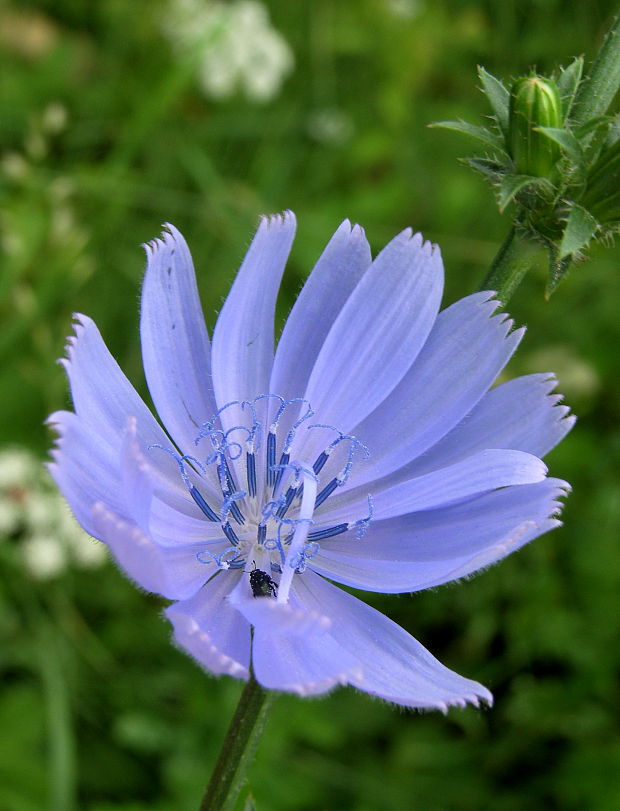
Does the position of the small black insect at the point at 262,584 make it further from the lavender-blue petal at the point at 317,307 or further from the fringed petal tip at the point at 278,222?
the fringed petal tip at the point at 278,222

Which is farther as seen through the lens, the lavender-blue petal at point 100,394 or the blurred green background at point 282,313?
the blurred green background at point 282,313

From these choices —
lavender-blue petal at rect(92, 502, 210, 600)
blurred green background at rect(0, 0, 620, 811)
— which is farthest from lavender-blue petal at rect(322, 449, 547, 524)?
blurred green background at rect(0, 0, 620, 811)

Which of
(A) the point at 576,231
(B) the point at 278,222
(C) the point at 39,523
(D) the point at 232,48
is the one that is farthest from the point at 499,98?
(D) the point at 232,48

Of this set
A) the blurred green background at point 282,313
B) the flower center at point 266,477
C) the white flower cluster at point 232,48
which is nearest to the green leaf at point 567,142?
the flower center at point 266,477

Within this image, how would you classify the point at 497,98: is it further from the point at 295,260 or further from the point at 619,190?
the point at 295,260

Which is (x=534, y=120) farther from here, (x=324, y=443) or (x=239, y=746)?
(x=239, y=746)

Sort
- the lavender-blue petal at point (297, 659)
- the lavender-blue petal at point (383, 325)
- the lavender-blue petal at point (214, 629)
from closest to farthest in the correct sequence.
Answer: the lavender-blue petal at point (214, 629)
the lavender-blue petal at point (297, 659)
the lavender-blue petal at point (383, 325)

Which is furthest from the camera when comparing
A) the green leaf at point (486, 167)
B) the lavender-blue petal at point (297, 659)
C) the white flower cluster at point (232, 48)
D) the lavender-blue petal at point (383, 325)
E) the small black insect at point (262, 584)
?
the white flower cluster at point (232, 48)
